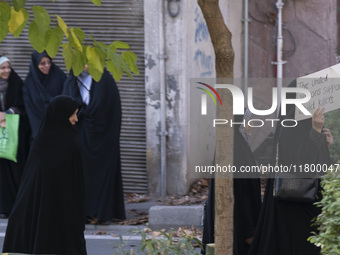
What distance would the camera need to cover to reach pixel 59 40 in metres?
5.45

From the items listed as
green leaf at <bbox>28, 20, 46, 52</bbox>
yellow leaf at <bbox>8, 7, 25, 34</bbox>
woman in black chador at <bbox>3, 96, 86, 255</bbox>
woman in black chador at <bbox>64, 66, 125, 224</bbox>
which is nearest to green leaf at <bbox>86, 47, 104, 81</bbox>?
green leaf at <bbox>28, 20, 46, 52</bbox>

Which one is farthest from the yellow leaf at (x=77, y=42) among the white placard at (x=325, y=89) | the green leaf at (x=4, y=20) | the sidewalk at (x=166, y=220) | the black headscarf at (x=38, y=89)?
the black headscarf at (x=38, y=89)

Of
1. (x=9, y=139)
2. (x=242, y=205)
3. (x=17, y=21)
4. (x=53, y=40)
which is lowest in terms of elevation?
(x=242, y=205)

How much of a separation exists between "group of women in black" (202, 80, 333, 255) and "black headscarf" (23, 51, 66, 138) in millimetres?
3565

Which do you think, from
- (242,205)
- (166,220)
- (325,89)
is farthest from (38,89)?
(325,89)

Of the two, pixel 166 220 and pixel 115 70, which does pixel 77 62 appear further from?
pixel 166 220

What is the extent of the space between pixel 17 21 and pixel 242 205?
2864 millimetres

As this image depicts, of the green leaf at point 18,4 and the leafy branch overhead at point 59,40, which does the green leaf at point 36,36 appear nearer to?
the leafy branch overhead at point 59,40

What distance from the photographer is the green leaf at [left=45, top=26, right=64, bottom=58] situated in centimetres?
544

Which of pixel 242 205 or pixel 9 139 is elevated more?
pixel 9 139

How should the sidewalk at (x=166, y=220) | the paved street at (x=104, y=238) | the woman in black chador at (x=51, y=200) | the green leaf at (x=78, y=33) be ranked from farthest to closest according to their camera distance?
1. the sidewalk at (x=166, y=220)
2. the paved street at (x=104, y=238)
3. the woman in black chador at (x=51, y=200)
4. the green leaf at (x=78, y=33)

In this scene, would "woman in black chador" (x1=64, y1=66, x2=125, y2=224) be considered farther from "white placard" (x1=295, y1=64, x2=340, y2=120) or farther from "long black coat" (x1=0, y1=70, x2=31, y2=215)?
"white placard" (x1=295, y1=64, x2=340, y2=120)

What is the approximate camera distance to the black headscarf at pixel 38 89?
10.6 m

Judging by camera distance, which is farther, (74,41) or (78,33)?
(78,33)
